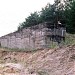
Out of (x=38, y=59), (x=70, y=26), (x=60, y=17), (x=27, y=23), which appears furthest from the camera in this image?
(x=27, y=23)

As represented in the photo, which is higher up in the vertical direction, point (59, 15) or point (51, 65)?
point (59, 15)

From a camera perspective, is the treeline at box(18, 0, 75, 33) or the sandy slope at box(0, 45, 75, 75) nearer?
the sandy slope at box(0, 45, 75, 75)

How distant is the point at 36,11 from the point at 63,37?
1000 inches

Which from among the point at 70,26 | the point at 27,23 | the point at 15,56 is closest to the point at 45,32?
the point at 15,56

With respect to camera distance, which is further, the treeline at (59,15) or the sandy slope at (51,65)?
the treeline at (59,15)

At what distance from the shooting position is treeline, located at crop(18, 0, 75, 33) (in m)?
28.1

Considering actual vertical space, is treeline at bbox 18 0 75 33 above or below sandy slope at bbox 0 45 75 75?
above

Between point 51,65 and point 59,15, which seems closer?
point 51,65

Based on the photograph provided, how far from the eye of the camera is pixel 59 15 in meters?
33.6

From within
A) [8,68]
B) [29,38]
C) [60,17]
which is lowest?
[8,68]

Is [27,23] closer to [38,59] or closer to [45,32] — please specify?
[45,32]

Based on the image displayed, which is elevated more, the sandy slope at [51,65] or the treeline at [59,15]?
the treeline at [59,15]

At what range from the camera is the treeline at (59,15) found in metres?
28.1

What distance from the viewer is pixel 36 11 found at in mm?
42562
